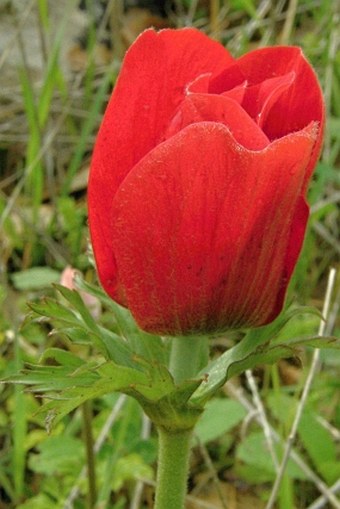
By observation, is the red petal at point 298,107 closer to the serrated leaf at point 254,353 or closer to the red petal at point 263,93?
the red petal at point 263,93

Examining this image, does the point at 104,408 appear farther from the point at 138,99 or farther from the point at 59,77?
the point at 138,99

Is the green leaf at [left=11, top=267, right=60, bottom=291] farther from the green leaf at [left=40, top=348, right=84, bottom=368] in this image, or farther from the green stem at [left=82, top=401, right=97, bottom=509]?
the green leaf at [left=40, top=348, right=84, bottom=368]

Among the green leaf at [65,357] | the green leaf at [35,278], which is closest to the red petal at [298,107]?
the green leaf at [65,357]

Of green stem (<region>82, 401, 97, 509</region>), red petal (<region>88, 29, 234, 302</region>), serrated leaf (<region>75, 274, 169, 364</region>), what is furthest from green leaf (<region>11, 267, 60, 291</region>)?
red petal (<region>88, 29, 234, 302</region>)

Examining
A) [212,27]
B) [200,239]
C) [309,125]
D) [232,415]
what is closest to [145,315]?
[200,239]

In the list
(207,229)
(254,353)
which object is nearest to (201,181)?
(207,229)

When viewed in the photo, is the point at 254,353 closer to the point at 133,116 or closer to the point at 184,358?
the point at 184,358
